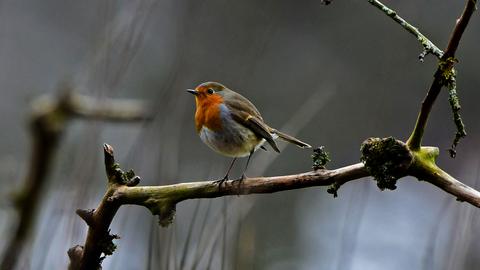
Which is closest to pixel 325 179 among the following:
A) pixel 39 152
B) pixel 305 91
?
pixel 39 152

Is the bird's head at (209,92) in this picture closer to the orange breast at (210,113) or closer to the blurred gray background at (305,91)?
the orange breast at (210,113)

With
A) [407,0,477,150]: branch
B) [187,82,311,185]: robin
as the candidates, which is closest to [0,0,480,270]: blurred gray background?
[187,82,311,185]: robin

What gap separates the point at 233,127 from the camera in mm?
3568

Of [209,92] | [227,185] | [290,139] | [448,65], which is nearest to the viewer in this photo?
[448,65]

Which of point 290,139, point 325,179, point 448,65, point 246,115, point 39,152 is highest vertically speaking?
point 246,115

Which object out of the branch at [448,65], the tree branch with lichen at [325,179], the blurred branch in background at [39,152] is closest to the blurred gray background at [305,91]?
the tree branch with lichen at [325,179]

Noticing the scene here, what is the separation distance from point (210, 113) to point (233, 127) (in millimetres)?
153

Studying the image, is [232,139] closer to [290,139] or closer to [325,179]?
[290,139]

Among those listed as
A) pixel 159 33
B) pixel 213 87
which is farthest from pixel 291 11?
pixel 213 87

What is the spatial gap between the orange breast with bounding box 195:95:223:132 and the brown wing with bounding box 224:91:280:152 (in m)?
0.06

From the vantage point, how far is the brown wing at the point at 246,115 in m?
3.54

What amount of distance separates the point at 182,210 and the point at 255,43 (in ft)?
6.23

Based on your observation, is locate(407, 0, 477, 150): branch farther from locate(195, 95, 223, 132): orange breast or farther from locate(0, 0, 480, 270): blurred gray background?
locate(0, 0, 480, 270): blurred gray background

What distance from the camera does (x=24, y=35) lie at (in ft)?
27.8
